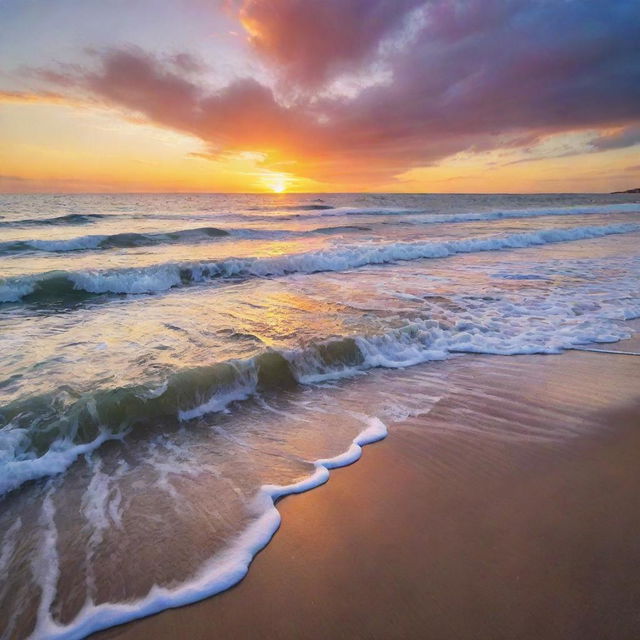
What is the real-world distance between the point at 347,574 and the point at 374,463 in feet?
3.53

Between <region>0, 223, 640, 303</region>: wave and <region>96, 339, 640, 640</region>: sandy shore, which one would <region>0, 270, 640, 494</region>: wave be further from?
<region>0, 223, 640, 303</region>: wave

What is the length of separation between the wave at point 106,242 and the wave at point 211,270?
635 cm

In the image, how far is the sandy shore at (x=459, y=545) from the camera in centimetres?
192

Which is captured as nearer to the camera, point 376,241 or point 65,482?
point 65,482

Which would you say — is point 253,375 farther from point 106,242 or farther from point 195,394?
point 106,242

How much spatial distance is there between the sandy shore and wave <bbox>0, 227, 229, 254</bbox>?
15597 mm

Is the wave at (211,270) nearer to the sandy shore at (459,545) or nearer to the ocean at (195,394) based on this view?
the ocean at (195,394)

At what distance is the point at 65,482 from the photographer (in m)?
2.96

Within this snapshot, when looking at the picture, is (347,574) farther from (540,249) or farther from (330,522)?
(540,249)

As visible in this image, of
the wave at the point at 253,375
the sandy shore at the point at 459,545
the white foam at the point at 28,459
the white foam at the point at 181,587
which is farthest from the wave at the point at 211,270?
the sandy shore at the point at 459,545

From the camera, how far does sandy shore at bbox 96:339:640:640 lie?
6.30ft

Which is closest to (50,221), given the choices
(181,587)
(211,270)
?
(211,270)

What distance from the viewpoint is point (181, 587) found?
83.9 inches

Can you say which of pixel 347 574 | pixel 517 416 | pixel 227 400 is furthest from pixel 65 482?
pixel 517 416
